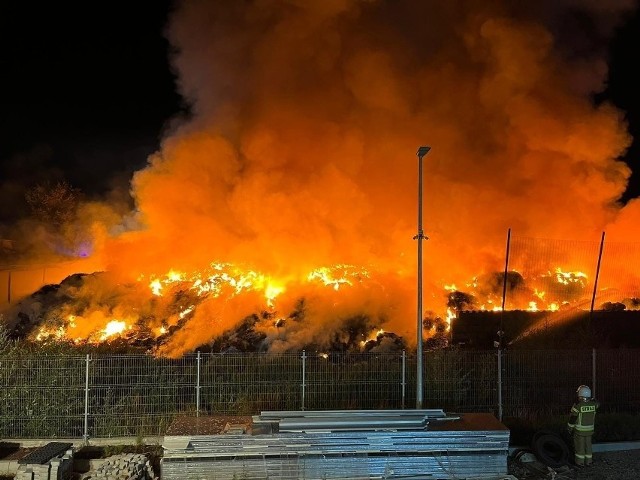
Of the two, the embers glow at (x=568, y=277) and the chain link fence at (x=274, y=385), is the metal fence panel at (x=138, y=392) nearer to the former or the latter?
the chain link fence at (x=274, y=385)

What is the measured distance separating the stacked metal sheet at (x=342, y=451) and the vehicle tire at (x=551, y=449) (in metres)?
1.23

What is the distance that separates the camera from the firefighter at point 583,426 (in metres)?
10.3

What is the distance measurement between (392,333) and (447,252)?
690 centimetres

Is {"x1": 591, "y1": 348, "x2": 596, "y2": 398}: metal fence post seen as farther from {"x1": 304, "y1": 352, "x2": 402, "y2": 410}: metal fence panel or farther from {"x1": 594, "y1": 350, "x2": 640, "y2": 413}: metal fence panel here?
{"x1": 304, "y1": 352, "x2": 402, "y2": 410}: metal fence panel

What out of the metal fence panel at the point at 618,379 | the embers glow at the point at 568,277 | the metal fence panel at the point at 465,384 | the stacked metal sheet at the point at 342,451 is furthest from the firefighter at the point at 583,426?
the embers glow at the point at 568,277

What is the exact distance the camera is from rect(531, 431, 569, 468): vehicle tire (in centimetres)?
1034

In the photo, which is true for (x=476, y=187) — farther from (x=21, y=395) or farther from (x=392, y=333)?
(x=21, y=395)

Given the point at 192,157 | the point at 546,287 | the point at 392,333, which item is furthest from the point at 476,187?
the point at 192,157

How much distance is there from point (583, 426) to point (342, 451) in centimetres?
420

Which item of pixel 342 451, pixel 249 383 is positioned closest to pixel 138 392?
pixel 249 383

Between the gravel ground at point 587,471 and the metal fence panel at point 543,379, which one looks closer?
the gravel ground at point 587,471

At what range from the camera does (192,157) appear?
2480 centimetres

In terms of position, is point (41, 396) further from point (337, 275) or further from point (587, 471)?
point (337, 275)

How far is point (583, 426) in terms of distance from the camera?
10.3 metres
